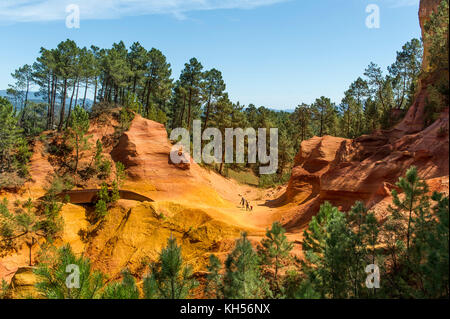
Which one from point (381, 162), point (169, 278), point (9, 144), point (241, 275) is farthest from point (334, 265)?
point (9, 144)

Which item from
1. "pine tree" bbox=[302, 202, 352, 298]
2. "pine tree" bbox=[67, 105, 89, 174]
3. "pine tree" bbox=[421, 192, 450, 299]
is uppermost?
"pine tree" bbox=[67, 105, 89, 174]

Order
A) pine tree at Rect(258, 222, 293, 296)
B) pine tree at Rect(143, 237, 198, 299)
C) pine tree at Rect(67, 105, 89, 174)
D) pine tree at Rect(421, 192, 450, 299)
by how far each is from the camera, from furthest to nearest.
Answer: pine tree at Rect(67, 105, 89, 174) < pine tree at Rect(258, 222, 293, 296) < pine tree at Rect(143, 237, 198, 299) < pine tree at Rect(421, 192, 450, 299)

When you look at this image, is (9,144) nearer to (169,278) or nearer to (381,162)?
(169,278)

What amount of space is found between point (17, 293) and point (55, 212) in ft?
27.0

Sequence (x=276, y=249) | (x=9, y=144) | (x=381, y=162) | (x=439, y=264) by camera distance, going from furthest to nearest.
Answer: (x=9, y=144) → (x=381, y=162) → (x=276, y=249) → (x=439, y=264)

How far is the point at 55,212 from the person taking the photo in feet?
73.4

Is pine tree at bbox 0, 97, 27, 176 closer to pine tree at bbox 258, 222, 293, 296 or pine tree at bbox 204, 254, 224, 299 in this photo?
pine tree at bbox 204, 254, 224, 299

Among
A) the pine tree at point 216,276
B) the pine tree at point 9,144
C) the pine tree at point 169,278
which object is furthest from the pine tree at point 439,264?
the pine tree at point 9,144

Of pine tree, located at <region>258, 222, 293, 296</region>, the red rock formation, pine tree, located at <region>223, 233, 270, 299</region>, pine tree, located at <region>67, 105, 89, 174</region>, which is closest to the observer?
pine tree, located at <region>223, 233, 270, 299</region>

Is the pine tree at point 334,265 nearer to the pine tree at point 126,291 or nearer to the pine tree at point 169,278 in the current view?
the pine tree at point 169,278

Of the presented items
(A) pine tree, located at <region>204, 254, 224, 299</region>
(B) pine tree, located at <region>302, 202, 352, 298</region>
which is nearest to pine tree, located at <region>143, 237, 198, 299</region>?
(A) pine tree, located at <region>204, 254, 224, 299</region>

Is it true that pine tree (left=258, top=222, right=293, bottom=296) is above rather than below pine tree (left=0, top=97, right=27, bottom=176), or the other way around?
below

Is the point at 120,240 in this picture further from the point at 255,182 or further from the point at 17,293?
the point at 255,182
